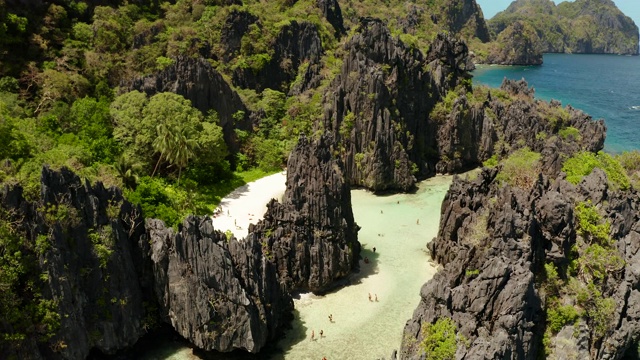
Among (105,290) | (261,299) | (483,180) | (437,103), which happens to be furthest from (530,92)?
(105,290)

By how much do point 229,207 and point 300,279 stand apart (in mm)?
16247

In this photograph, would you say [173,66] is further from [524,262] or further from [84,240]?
[524,262]

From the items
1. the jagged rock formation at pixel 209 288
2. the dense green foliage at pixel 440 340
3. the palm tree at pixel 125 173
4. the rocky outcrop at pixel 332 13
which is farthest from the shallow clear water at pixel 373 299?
the rocky outcrop at pixel 332 13

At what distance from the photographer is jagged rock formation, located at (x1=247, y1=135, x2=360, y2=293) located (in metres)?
35.4

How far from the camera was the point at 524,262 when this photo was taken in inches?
1035

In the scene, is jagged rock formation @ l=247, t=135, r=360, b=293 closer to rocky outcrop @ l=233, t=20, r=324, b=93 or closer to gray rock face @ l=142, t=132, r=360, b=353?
gray rock face @ l=142, t=132, r=360, b=353

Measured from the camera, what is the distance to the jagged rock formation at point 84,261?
82.8 feet

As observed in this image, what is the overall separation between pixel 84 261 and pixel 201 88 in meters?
35.2

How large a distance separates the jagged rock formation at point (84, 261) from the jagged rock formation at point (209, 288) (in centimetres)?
164

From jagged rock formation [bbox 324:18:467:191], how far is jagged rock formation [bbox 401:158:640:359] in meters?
20.7

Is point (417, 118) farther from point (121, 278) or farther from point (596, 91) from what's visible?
point (596, 91)

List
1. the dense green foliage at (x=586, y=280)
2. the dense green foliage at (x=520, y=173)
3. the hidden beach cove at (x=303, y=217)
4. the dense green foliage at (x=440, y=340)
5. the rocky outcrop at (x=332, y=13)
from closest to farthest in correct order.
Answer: the dense green foliage at (x=440, y=340)
the hidden beach cove at (x=303, y=217)
the dense green foliage at (x=586, y=280)
the dense green foliage at (x=520, y=173)
the rocky outcrop at (x=332, y=13)

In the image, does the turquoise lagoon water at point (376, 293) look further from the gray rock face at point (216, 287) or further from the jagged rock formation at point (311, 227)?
the gray rock face at point (216, 287)

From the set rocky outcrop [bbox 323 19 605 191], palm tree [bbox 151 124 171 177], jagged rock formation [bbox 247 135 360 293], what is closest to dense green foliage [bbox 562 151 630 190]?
rocky outcrop [bbox 323 19 605 191]
